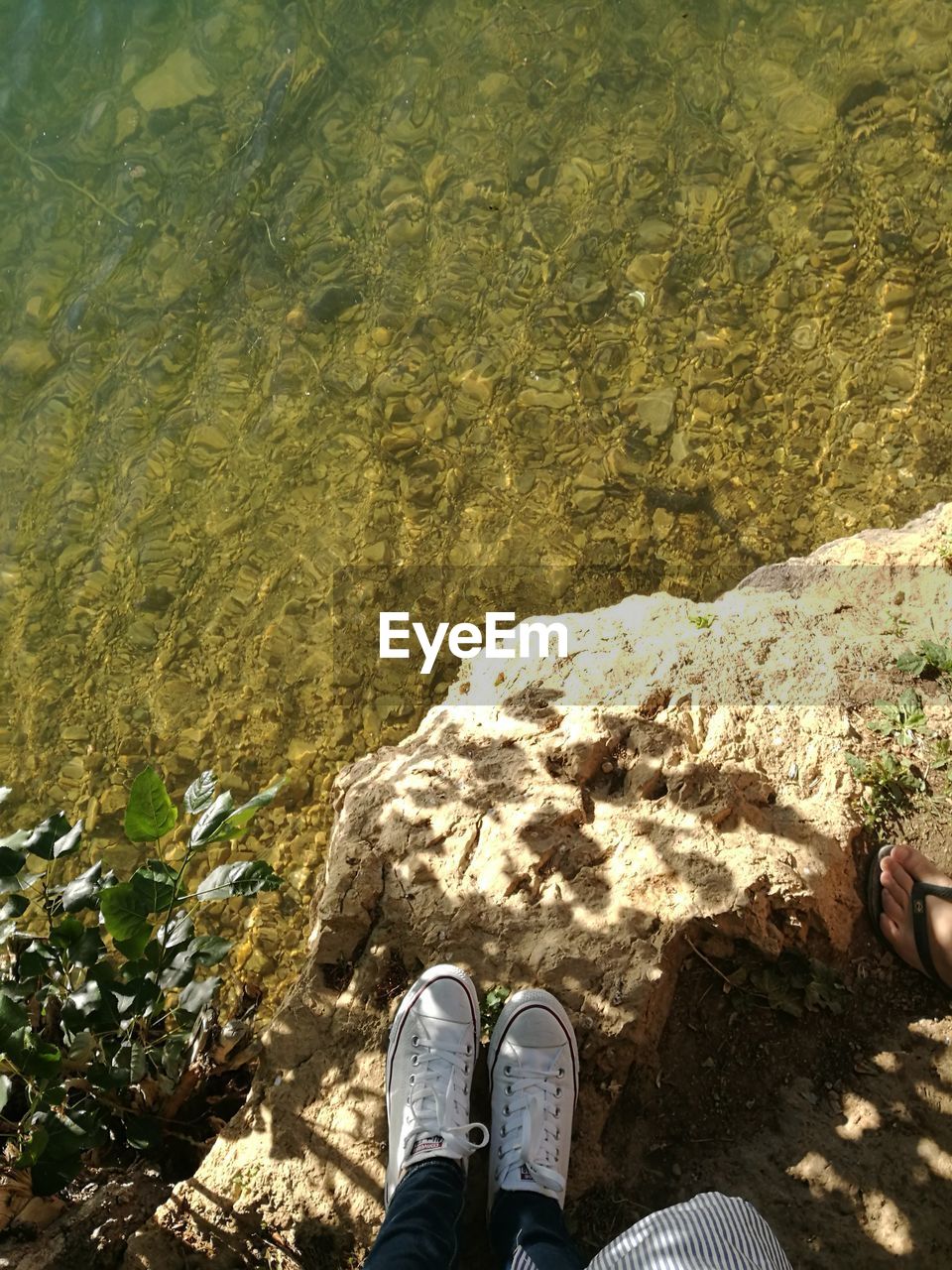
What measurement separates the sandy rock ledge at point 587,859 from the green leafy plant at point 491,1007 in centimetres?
3

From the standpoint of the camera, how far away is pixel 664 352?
12.4ft

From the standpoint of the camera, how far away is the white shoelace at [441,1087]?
7.20 ft

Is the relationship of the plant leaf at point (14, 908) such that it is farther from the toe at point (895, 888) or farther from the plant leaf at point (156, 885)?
the toe at point (895, 888)

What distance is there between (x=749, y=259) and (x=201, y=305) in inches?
100

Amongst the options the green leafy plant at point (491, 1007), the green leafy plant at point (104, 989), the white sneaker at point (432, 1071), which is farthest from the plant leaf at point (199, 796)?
the green leafy plant at point (491, 1007)

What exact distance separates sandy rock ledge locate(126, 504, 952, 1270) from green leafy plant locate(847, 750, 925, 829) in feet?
0.20

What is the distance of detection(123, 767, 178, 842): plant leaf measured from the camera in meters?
2.11

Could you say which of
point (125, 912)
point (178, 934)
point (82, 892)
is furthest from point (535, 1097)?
point (82, 892)

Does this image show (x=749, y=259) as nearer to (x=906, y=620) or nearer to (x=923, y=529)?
(x=923, y=529)

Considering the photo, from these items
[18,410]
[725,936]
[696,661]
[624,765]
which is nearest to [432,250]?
[18,410]

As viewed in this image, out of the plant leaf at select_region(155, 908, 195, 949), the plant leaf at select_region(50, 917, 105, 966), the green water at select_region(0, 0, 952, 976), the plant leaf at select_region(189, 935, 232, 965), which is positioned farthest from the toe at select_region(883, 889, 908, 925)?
the plant leaf at select_region(50, 917, 105, 966)

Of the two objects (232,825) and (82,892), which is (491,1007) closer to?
(232,825)

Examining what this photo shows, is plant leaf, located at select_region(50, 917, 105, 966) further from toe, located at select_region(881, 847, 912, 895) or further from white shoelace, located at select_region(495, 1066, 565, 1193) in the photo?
toe, located at select_region(881, 847, 912, 895)

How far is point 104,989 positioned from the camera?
2.12 metres
